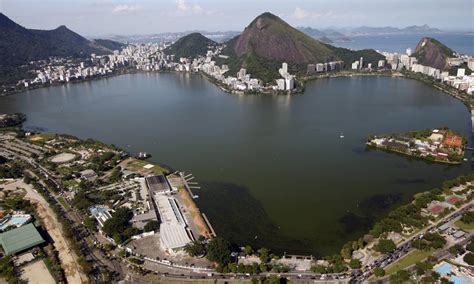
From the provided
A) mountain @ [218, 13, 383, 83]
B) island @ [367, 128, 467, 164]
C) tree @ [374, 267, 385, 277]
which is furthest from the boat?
mountain @ [218, 13, 383, 83]

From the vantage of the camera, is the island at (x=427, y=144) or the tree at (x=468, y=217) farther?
the island at (x=427, y=144)

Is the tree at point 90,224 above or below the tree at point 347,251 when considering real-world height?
above

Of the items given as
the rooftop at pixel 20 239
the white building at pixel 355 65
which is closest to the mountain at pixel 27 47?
the rooftop at pixel 20 239

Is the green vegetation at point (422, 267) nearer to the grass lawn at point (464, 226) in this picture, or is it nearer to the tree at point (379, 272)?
the tree at point (379, 272)

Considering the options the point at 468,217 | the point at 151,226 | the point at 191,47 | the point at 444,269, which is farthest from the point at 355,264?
the point at 191,47

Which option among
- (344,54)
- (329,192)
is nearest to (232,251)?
(329,192)

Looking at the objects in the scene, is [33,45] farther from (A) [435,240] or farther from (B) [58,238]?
(A) [435,240]

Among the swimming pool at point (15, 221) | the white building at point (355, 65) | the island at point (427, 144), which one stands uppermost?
the white building at point (355, 65)
